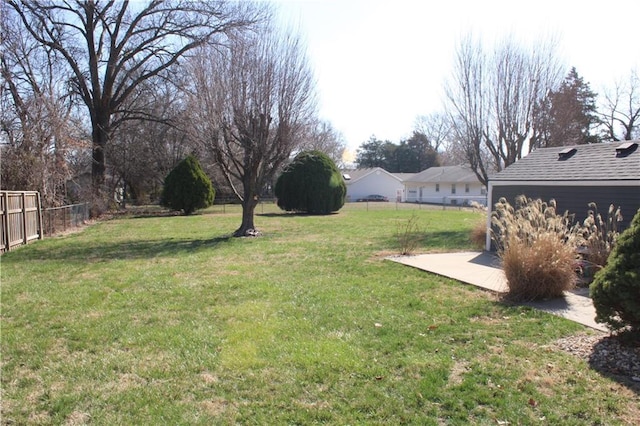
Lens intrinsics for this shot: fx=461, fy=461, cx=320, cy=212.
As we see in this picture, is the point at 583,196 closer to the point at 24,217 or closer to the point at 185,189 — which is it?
the point at 24,217

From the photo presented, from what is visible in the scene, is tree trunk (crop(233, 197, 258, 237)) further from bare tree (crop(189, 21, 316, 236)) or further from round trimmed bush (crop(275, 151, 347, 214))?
round trimmed bush (crop(275, 151, 347, 214))

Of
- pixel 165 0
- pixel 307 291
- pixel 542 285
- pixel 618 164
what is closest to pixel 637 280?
pixel 542 285

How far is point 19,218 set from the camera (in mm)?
12695

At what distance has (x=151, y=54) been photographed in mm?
24812

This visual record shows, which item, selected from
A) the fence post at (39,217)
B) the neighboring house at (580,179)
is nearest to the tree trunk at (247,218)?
the fence post at (39,217)

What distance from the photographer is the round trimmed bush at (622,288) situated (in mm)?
4070

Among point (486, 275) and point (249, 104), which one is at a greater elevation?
point (249, 104)

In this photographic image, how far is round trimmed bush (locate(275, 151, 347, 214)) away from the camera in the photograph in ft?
91.1

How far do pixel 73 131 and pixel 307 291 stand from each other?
48.8ft

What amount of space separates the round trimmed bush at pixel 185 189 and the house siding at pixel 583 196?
1992cm

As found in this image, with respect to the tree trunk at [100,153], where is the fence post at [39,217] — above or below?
below

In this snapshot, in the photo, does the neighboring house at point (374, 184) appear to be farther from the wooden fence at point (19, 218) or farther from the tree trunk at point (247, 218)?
the wooden fence at point (19, 218)

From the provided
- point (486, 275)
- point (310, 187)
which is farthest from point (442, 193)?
point (486, 275)

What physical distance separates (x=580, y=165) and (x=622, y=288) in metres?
7.29
